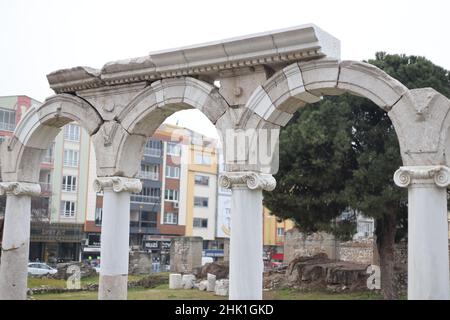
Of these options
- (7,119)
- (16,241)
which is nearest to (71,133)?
(7,119)

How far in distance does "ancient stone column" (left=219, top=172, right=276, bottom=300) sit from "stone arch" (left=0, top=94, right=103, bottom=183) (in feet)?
11.4

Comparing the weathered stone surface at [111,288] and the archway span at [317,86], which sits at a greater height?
the archway span at [317,86]

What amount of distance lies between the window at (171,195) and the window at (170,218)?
1.13 m

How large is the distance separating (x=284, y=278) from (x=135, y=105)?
17281 millimetres

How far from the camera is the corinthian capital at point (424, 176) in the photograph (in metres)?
6.40

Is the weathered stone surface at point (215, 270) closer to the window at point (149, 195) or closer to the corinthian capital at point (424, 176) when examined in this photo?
the window at point (149, 195)

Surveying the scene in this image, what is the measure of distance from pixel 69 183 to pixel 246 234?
35125mm

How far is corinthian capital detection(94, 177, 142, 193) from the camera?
29.1 ft

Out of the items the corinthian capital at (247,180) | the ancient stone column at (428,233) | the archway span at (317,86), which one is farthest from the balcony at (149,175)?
the ancient stone column at (428,233)

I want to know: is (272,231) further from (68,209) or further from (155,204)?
(68,209)

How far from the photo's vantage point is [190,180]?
46188 mm

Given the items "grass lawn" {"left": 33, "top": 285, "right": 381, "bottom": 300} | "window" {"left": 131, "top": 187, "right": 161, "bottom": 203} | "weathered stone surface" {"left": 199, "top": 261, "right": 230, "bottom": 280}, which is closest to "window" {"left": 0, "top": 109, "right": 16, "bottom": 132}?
"window" {"left": 131, "top": 187, "right": 161, "bottom": 203}

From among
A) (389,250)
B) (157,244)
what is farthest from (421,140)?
(157,244)
